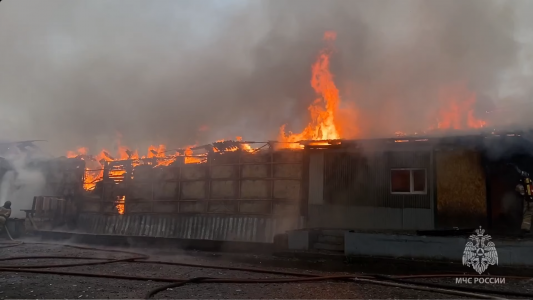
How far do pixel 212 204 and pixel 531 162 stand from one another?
11.1 meters

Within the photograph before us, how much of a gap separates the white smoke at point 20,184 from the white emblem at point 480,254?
19.7 metres

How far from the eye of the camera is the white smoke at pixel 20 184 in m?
19.9

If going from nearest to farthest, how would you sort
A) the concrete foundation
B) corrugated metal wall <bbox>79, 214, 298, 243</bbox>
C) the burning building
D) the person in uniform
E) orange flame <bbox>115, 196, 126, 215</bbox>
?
the concrete foundation < the person in uniform < the burning building < corrugated metal wall <bbox>79, 214, 298, 243</bbox> < orange flame <bbox>115, 196, 126, 215</bbox>

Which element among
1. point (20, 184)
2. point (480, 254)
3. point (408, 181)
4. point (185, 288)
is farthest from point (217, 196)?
point (20, 184)

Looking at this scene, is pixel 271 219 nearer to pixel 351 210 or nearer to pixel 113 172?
pixel 351 210

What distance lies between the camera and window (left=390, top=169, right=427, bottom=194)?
12000mm

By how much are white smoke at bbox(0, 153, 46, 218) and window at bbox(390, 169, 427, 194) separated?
57.5ft

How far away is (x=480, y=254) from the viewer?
846cm

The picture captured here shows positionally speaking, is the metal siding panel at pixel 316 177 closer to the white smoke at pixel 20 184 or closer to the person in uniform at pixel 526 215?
the person in uniform at pixel 526 215

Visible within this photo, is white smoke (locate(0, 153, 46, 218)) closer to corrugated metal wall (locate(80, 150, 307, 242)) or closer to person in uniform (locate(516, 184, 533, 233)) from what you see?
corrugated metal wall (locate(80, 150, 307, 242))

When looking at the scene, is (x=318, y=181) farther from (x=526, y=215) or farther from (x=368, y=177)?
(x=526, y=215)

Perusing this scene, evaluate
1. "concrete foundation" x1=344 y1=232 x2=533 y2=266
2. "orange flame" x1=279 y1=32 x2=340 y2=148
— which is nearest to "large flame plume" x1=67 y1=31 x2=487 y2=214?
"orange flame" x1=279 y1=32 x2=340 y2=148

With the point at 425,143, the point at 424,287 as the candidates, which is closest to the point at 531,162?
the point at 425,143

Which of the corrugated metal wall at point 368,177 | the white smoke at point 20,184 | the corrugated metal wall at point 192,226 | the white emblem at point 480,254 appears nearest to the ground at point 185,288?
the white emblem at point 480,254
